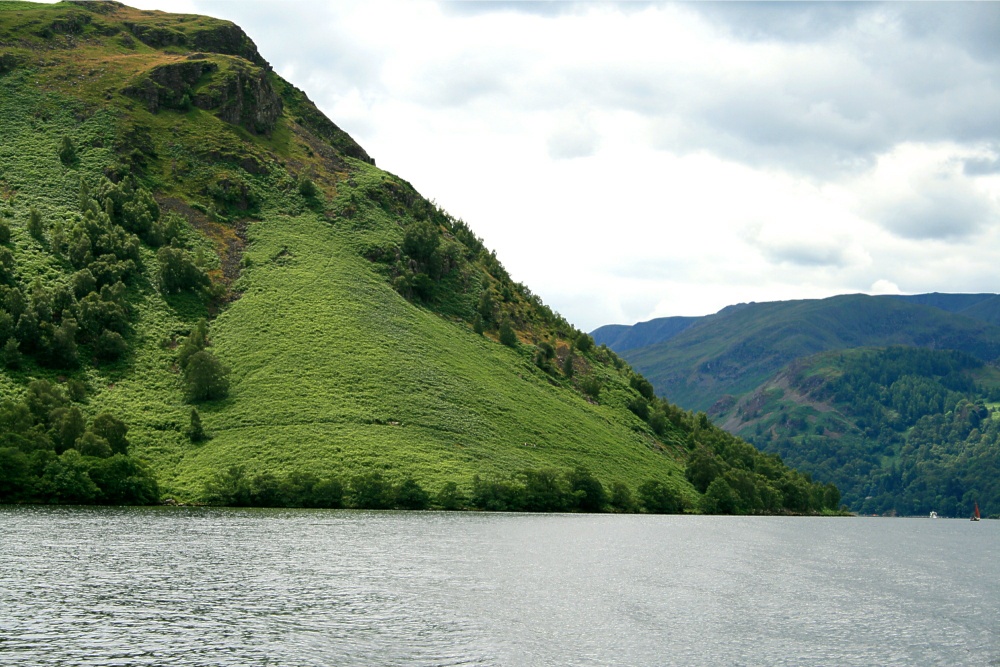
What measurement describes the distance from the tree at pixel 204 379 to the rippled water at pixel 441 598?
50.8 meters

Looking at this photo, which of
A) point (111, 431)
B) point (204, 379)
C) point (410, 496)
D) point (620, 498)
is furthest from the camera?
point (620, 498)

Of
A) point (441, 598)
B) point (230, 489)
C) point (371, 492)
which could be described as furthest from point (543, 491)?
point (441, 598)

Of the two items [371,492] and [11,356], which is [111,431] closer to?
[11,356]

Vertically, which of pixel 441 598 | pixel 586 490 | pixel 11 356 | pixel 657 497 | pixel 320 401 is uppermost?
pixel 11 356

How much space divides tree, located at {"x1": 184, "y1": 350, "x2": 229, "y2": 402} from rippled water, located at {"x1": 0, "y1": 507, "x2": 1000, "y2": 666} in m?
50.8

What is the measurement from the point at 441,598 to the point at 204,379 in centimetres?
10894

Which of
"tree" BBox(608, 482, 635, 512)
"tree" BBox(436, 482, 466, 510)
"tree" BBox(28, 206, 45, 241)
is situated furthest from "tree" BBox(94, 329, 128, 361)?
"tree" BBox(608, 482, 635, 512)

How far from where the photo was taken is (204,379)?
6260 inches

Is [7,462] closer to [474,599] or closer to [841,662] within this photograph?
[474,599]

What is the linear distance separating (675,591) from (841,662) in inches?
942

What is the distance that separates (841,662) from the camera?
48969 millimetres

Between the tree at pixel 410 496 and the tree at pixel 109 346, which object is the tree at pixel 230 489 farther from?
the tree at pixel 109 346

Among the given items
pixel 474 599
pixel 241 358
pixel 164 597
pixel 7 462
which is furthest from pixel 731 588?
pixel 241 358

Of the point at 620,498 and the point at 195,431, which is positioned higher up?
the point at 195,431
